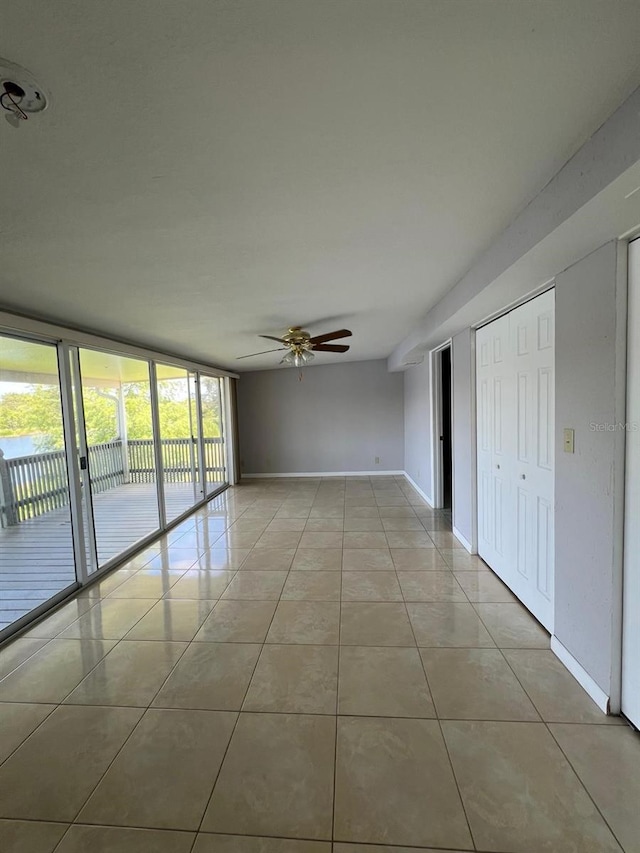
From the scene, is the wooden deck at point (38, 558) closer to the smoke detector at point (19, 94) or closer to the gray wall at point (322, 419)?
the smoke detector at point (19, 94)

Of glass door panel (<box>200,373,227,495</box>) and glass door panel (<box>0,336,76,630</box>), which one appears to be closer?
glass door panel (<box>0,336,76,630</box>)

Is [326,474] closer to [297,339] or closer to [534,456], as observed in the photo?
[297,339]

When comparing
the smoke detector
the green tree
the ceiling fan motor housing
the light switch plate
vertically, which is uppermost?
the smoke detector

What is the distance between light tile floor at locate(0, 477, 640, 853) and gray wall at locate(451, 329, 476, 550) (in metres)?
0.70

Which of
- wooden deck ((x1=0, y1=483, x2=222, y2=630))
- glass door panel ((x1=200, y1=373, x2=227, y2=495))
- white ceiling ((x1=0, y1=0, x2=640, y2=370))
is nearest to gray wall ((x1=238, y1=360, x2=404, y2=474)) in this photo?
glass door panel ((x1=200, y1=373, x2=227, y2=495))

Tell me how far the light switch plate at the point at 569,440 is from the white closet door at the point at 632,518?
1.02ft

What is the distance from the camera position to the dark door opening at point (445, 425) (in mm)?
4848

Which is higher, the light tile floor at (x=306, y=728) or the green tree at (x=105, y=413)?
the green tree at (x=105, y=413)

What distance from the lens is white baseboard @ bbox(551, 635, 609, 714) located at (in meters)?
1.65

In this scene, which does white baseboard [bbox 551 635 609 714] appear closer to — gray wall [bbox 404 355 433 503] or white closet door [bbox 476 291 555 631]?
white closet door [bbox 476 291 555 631]

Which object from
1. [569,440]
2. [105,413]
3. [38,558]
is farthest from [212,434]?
[569,440]

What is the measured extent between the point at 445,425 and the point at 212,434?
3.95m

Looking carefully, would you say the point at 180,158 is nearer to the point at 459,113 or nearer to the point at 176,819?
the point at 459,113

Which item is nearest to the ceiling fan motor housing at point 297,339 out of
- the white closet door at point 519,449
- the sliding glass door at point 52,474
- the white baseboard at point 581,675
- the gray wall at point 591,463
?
the white closet door at point 519,449
